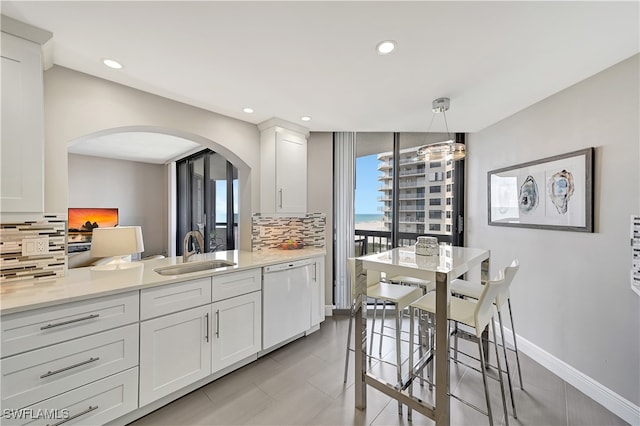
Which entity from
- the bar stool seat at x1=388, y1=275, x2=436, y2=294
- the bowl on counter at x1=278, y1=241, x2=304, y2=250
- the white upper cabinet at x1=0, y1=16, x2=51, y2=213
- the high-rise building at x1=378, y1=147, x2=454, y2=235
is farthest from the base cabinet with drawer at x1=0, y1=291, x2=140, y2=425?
the high-rise building at x1=378, y1=147, x2=454, y2=235

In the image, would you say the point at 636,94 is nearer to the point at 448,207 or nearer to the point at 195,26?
the point at 448,207

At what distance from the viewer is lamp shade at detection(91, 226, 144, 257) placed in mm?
1973

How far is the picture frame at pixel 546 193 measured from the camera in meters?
1.99

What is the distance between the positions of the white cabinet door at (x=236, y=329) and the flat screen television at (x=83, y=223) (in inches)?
188

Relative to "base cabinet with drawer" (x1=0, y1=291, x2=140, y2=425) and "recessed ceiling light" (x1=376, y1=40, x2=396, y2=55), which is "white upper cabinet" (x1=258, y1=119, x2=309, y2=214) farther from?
"base cabinet with drawer" (x1=0, y1=291, x2=140, y2=425)

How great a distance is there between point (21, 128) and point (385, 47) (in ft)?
7.51

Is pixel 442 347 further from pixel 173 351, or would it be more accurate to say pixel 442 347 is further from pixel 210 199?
pixel 210 199

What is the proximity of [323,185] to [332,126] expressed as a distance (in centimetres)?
77

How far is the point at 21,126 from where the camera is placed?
1.49 meters

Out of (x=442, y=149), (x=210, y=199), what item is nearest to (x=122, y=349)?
(x=442, y=149)

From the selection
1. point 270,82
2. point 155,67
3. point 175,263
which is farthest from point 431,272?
point 155,67

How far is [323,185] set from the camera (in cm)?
336

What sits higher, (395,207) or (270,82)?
(270,82)

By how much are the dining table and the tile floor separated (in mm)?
179
